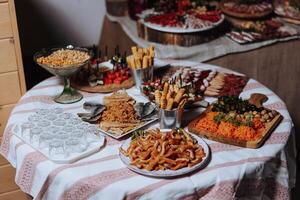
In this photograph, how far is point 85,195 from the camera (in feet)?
4.72

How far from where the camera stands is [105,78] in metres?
2.17

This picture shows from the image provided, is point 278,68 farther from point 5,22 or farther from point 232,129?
point 5,22

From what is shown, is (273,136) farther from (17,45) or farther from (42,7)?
(42,7)

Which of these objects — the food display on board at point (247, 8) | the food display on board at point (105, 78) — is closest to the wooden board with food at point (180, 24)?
the food display on board at point (247, 8)

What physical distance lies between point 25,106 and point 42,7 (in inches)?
66.0

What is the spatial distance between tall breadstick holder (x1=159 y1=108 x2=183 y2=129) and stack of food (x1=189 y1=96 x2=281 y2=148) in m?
0.06

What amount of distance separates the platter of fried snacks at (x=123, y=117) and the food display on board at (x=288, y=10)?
190 centimetres

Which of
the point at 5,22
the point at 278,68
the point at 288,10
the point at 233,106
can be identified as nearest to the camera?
the point at 233,106

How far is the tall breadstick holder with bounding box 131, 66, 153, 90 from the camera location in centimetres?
208

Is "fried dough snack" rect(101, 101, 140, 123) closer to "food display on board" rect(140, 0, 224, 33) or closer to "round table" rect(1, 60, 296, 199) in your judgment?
"round table" rect(1, 60, 296, 199)

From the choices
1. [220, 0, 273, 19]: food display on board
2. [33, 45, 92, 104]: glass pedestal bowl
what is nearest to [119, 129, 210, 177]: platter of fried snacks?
[33, 45, 92, 104]: glass pedestal bowl

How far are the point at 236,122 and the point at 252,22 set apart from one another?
1751 mm

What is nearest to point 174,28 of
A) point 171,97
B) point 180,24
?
point 180,24

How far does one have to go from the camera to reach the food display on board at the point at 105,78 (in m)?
2.10
